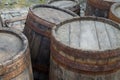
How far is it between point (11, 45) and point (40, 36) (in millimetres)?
575

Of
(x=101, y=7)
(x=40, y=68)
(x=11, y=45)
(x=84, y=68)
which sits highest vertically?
(x=101, y=7)

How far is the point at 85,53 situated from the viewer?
215 centimetres

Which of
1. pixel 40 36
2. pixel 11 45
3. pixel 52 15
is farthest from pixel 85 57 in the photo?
pixel 52 15

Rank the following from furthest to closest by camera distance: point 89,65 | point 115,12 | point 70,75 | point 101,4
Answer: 1. point 101,4
2. point 115,12
3. point 70,75
4. point 89,65

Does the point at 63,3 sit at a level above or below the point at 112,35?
below

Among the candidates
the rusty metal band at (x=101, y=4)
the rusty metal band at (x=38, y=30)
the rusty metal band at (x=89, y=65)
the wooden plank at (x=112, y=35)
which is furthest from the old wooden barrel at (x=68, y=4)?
the rusty metal band at (x=89, y=65)

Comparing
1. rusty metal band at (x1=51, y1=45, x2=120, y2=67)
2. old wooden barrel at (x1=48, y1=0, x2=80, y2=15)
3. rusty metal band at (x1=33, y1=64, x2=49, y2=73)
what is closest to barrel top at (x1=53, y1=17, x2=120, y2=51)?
rusty metal band at (x1=51, y1=45, x2=120, y2=67)

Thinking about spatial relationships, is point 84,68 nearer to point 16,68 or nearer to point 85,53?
point 85,53

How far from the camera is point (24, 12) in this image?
613 cm

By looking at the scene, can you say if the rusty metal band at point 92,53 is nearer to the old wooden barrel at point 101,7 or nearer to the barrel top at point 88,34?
the barrel top at point 88,34

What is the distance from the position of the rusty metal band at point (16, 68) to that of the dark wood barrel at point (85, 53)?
34 centimetres

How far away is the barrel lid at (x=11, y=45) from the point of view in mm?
2120

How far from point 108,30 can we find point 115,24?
5.4 inches

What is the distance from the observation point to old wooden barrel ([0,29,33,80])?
205 centimetres
